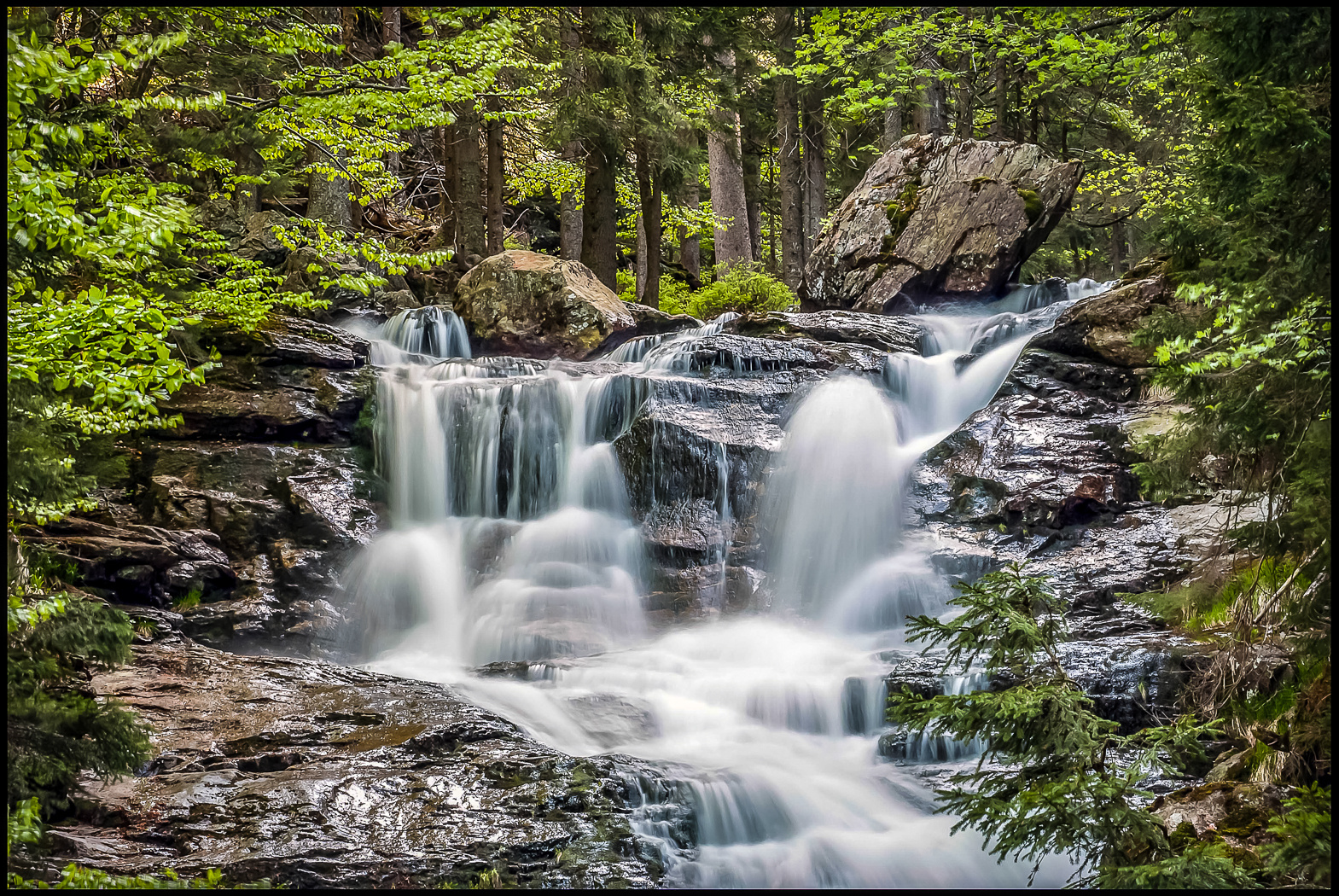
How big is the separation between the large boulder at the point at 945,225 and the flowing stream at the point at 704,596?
96 cm

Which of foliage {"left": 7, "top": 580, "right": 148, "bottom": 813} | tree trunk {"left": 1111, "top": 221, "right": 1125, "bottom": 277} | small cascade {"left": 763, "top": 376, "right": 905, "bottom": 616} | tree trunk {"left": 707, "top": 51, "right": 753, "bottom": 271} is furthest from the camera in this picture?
tree trunk {"left": 1111, "top": 221, "right": 1125, "bottom": 277}

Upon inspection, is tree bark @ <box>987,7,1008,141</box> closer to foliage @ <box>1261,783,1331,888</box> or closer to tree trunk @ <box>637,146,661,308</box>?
tree trunk @ <box>637,146,661,308</box>

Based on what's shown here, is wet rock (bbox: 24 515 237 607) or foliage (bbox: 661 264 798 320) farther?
foliage (bbox: 661 264 798 320)

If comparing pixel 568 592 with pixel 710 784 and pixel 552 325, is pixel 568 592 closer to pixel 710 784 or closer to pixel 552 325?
pixel 710 784

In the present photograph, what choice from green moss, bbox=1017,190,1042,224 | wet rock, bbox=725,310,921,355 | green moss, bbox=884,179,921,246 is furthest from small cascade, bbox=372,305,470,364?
green moss, bbox=1017,190,1042,224

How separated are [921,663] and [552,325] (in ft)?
30.7

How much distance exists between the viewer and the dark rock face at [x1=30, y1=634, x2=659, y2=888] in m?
4.95

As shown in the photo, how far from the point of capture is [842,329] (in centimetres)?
1338

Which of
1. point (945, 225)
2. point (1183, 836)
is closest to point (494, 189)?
point (945, 225)

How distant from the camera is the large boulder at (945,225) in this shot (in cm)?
1551

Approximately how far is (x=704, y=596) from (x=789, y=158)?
14590 mm

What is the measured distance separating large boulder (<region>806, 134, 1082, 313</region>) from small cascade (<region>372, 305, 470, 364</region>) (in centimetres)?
686

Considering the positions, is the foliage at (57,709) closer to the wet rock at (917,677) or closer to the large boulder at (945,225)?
the wet rock at (917,677)

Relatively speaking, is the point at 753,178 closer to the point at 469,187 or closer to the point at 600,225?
the point at 600,225
